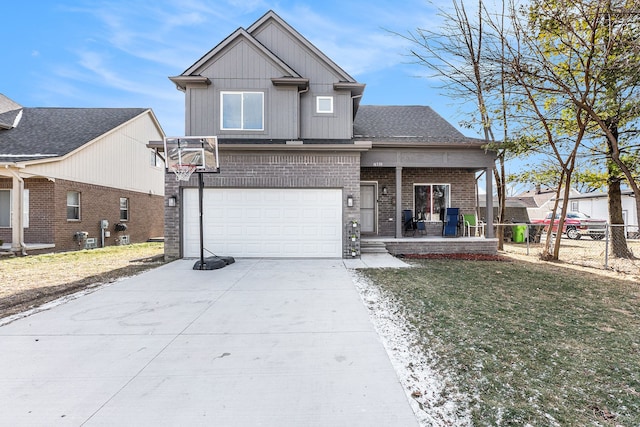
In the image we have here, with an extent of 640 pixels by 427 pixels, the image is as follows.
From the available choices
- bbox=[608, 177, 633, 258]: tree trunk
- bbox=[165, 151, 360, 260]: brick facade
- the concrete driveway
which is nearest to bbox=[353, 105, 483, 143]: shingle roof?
bbox=[165, 151, 360, 260]: brick facade

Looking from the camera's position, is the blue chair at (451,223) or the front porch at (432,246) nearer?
the front porch at (432,246)

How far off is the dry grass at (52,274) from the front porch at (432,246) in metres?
7.08

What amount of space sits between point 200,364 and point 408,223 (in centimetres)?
1039

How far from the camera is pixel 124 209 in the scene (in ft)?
54.0

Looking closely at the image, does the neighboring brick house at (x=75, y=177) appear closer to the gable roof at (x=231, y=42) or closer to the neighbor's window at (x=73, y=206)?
the neighbor's window at (x=73, y=206)

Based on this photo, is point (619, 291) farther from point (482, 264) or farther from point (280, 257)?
point (280, 257)

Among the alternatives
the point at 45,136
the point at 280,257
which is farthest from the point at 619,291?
the point at 45,136

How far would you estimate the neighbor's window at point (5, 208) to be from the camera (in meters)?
12.1

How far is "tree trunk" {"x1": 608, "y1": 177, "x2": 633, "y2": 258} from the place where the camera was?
34.2 ft

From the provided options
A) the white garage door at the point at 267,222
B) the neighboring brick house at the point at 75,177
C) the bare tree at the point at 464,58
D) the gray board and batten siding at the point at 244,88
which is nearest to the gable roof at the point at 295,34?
the gray board and batten siding at the point at 244,88

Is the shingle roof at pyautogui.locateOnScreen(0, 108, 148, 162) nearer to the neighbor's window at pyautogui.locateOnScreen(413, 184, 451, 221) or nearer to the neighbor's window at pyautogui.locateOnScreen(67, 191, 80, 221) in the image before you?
the neighbor's window at pyautogui.locateOnScreen(67, 191, 80, 221)

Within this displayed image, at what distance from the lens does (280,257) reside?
967 centimetres

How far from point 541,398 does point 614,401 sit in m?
0.60

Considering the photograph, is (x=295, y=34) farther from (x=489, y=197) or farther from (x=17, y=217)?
(x=17, y=217)
